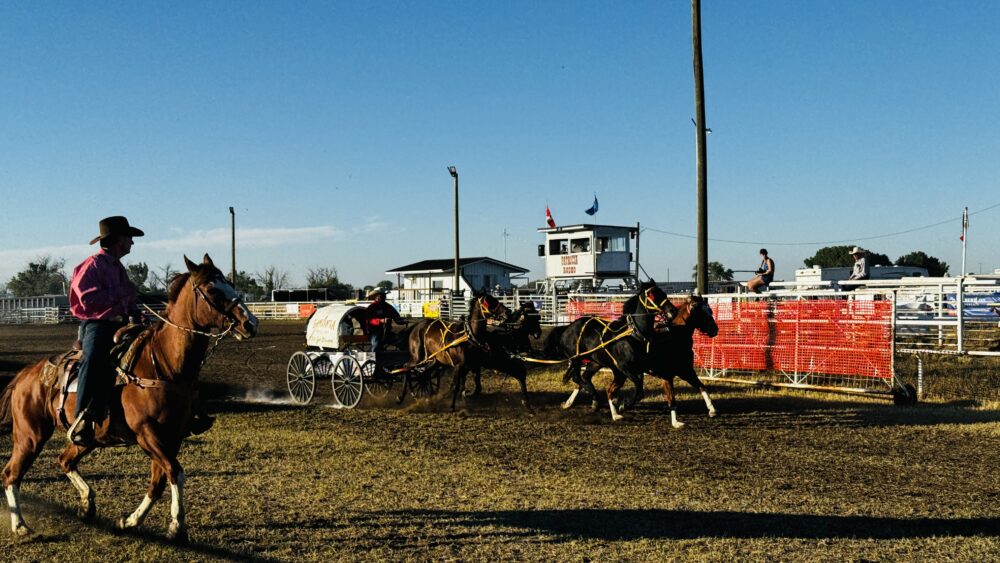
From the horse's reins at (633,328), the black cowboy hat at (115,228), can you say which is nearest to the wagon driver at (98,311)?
the black cowboy hat at (115,228)

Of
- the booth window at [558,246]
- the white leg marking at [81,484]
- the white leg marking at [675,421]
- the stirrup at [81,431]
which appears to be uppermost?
the booth window at [558,246]

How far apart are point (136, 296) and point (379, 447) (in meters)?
4.65

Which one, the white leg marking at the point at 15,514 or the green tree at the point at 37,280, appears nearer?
the white leg marking at the point at 15,514

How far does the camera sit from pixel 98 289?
6.99 metres

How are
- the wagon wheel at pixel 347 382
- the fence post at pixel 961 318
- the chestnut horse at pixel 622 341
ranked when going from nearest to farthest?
the chestnut horse at pixel 622 341 → the fence post at pixel 961 318 → the wagon wheel at pixel 347 382

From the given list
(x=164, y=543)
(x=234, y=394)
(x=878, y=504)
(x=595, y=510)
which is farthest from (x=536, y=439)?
(x=234, y=394)

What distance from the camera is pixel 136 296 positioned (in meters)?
7.54

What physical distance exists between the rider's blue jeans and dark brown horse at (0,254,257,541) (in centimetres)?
16

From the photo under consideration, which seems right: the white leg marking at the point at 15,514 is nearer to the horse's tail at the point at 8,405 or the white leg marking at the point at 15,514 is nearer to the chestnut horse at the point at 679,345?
the horse's tail at the point at 8,405

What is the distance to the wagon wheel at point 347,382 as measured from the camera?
1548 centimetres

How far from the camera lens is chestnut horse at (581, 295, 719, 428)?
13.7 metres

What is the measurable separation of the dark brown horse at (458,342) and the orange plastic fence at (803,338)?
6288 mm

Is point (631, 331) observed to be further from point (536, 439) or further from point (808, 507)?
point (808, 507)

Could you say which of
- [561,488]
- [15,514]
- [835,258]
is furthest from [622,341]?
[835,258]
